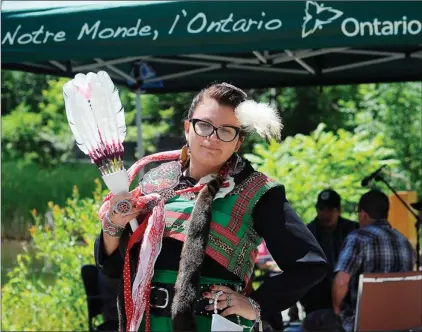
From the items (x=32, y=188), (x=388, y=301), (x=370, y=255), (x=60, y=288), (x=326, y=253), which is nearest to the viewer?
(x=388, y=301)

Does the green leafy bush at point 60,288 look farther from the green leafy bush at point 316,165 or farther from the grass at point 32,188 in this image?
the grass at point 32,188

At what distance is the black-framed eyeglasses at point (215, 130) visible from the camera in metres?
2.58

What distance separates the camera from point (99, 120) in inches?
99.0

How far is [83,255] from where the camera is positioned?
664cm

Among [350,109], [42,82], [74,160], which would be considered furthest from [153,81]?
[42,82]

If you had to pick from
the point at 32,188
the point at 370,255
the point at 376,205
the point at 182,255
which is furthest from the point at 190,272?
the point at 32,188

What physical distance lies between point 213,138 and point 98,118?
1.17ft

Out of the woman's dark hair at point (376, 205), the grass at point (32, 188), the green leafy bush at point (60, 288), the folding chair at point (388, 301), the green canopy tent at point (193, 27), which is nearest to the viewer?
the green canopy tent at point (193, 27)

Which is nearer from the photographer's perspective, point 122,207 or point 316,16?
point 122,207

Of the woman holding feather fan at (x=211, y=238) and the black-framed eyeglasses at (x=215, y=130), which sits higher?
the black-framed eyeglasses at (x=215, y=130)

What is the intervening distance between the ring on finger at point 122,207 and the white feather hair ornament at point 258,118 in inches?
17.3

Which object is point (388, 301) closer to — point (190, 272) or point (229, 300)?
point (229, 300)

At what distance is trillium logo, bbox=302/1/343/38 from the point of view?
4312 mm

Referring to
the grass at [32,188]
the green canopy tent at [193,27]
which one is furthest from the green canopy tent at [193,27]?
the grass at [32,188]
